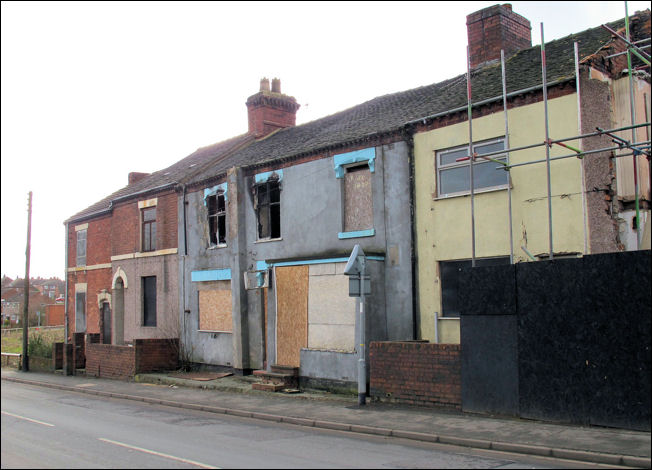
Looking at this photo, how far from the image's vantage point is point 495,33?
58.0 feet

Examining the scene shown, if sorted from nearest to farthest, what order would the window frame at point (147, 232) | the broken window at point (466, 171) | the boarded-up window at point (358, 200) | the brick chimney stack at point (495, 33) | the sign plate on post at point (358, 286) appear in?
1. the broken window at point (466, 171)
2. the sign plate on post at point (358, 286)
3. the boarded-up window at point (358, 200)
4. the brick chimney stack at point (495, 33)
5. the window frame at point (147, 232)

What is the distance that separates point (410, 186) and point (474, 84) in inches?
130

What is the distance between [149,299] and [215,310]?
5040 millimetres

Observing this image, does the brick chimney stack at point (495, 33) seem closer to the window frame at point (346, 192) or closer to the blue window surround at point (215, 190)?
the window frame at point (346, 192)

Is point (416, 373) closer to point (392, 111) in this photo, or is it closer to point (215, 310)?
point (392, 111)

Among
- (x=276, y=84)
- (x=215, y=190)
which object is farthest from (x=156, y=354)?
(x=276, y=84)

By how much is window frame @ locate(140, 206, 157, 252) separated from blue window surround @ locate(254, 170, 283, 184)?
7130 millimetres

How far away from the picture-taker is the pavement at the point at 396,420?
8.84 meters

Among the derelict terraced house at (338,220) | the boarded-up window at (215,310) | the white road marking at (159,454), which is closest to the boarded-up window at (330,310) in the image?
the derelict terraced house at (338,220)

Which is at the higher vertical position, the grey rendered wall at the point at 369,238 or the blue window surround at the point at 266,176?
the blue window surround at the point at 266,176

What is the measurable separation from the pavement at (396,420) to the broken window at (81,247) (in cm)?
1163

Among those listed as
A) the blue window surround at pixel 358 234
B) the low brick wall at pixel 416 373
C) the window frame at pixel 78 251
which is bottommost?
the low brick wall at pixel 416 373

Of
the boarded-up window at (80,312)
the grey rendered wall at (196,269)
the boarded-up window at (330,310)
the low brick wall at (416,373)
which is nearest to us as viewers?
the low brick wall at (416,373)

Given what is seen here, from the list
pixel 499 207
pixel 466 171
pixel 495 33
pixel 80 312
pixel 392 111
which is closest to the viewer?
pixel 499 207
